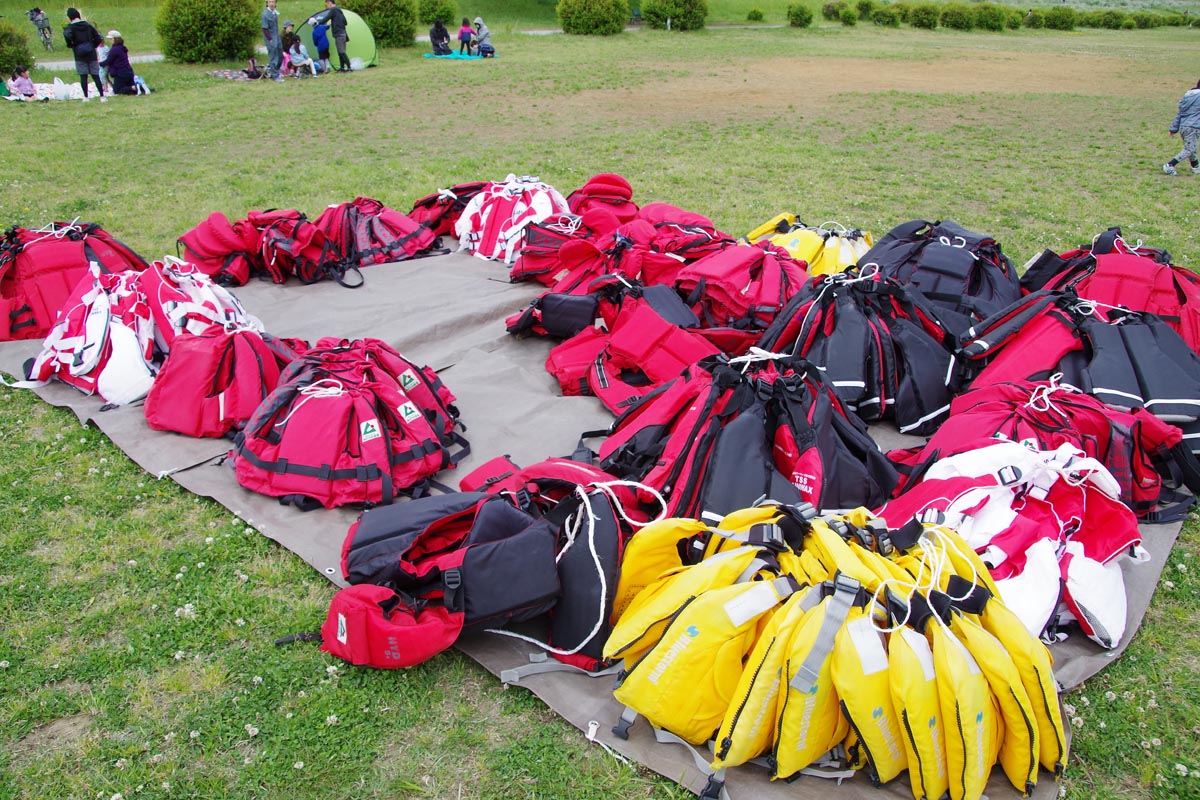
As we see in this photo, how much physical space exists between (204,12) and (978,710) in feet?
80.7

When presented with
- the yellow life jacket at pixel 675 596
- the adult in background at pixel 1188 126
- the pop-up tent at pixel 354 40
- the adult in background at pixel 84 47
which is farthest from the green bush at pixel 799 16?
the yellow life jacket at pixel 675 596

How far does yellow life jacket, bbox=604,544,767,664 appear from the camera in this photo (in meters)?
3.30

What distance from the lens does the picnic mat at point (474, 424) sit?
3.38 metres

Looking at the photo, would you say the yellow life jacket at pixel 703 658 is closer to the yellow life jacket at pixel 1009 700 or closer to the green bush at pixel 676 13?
the yellow life jacket at pixel 1009 700

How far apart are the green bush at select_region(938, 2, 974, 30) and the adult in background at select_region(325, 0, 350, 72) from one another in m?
29.9

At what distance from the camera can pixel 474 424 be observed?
5.72 m

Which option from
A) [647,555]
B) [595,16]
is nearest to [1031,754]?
[647,555]

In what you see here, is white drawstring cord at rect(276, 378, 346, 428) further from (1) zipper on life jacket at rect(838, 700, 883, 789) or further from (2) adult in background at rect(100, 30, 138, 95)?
(2) adult in background at rect(100, 30, 138, 95)

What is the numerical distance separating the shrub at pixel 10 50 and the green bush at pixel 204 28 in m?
3.66

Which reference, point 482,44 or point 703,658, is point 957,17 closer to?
point 482,44

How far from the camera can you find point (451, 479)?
5102 millimetres

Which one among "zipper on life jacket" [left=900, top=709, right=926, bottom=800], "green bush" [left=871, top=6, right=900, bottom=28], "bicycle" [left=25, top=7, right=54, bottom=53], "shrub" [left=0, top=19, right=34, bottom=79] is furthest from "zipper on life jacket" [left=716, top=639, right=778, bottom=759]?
"green bush" [left=871, top=6, right=900, bottom=28]

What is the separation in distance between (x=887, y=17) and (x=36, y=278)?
132 feet

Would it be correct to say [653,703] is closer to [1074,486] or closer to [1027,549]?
[1027,549]
